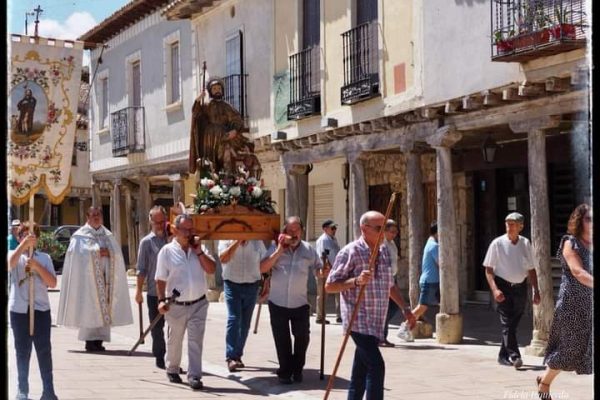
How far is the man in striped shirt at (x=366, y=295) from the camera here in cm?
770

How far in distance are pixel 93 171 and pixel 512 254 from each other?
15707 millimetres

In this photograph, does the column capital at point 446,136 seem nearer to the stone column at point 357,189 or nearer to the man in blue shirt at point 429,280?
the man in blue shirt at point 429,280

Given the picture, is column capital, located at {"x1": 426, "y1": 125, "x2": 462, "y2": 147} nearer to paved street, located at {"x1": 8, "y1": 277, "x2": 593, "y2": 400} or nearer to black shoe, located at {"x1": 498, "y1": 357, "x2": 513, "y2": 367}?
paved street, located at {"x1": 8, "y1": 277, "x2": 593, "y2": 400}

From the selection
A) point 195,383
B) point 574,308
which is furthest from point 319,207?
point 574,308

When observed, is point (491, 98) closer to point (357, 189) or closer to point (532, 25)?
point (532, 25)

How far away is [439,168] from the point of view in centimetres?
1386

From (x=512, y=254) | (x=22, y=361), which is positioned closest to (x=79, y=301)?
(x=22, y=361)

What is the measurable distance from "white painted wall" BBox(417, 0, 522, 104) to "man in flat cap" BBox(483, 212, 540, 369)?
6.61 feet

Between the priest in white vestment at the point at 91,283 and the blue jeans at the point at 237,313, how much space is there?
2130 mm

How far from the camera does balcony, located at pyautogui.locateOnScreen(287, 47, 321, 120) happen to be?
57.4ft

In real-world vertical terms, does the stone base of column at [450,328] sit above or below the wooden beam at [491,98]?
below

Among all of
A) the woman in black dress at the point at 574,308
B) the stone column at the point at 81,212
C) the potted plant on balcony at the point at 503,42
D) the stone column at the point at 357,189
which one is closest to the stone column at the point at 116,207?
the stone column at the point at 81,212

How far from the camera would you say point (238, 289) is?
1136 cm

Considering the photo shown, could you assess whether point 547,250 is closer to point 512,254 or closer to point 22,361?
point 512,254
